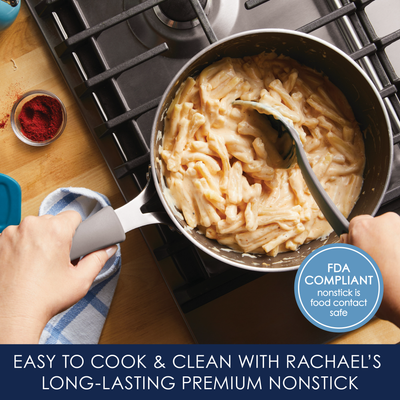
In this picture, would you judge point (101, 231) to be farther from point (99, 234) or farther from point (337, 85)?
point (337, 85)

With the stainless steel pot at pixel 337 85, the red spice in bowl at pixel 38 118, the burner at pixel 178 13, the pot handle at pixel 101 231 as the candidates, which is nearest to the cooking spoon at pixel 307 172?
the stainless steel pot at pixel 337 85

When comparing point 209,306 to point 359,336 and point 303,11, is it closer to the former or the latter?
point 359,336

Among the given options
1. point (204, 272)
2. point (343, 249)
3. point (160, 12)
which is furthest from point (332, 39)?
point (204, 272)

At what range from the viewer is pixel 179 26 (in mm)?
918

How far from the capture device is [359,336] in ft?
3.21

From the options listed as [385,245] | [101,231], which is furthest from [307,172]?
[101,231]

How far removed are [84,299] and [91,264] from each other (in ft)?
0.86

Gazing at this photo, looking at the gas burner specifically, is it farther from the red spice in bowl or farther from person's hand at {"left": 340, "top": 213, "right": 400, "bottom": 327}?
person's hand at {"left": 340, "top": 213, "right": 400, "bottom": 327}

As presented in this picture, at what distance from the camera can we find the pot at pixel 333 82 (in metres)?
0.75

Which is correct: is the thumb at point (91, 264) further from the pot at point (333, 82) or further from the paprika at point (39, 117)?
the paprika at point (39, 117)

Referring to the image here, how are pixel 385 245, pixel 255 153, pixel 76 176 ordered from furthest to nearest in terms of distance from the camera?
1. pixel 76 176
2. pixel 255 153
3. pixel 385 245

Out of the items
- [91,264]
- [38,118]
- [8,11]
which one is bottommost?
[91,264]

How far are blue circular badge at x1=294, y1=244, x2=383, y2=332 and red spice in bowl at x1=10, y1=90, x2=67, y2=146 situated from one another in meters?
0.71

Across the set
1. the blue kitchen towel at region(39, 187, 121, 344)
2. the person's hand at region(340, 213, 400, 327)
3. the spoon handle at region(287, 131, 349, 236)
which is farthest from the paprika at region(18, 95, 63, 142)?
the person's hand at region(340, 213, 400, 327)
